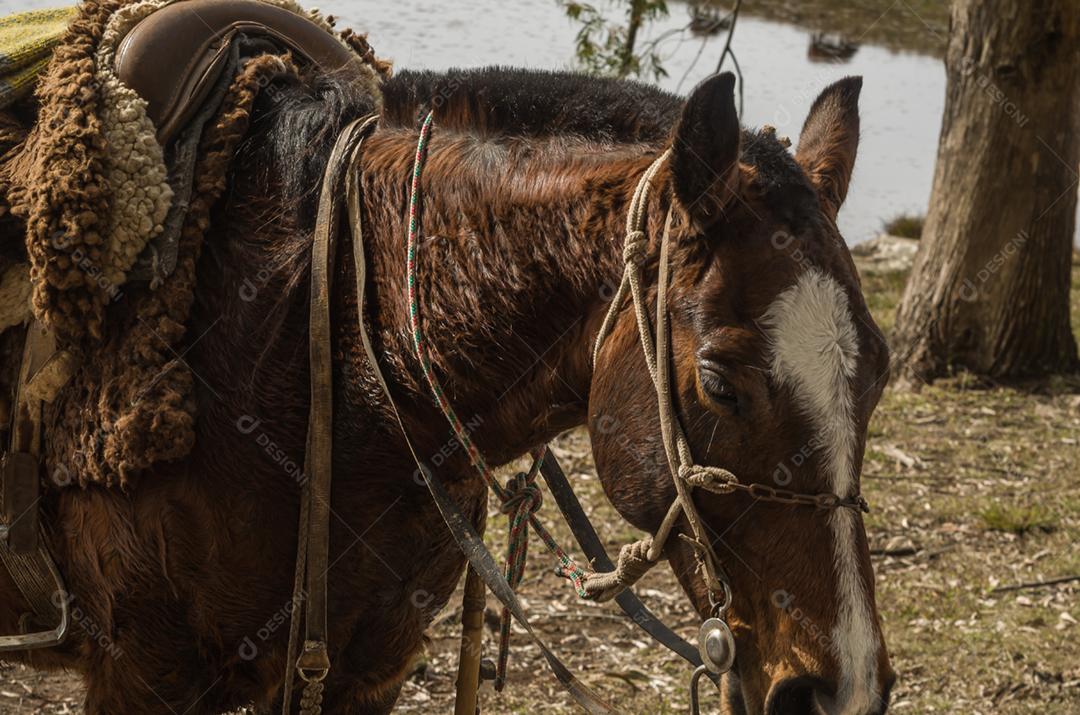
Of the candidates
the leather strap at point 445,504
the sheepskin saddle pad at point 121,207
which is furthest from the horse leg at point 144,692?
the leather strap at point 445,504

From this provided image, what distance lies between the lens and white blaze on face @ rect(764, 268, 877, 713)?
5.80 ft

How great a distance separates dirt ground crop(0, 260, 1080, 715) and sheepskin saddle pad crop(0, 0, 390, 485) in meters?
1.28

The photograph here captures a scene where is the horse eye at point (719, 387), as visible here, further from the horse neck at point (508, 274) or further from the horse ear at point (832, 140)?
the horse ear at point (832, 140)

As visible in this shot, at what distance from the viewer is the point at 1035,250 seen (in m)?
6.88

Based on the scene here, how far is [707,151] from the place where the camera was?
5.93ft

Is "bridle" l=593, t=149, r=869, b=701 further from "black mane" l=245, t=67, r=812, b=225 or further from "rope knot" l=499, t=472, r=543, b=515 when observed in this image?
"rope knot" l=499, t=472, r=543, b=515

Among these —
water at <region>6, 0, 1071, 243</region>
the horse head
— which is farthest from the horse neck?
water at <region>6, 0, 1071, 243</region>

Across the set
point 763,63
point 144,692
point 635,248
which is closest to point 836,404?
point 635,248

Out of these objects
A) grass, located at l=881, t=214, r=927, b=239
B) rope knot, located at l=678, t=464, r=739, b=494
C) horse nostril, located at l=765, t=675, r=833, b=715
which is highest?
rope knot, located at l=678, t=464, r=739, b=494

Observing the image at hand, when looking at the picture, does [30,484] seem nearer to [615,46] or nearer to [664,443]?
[664,443]

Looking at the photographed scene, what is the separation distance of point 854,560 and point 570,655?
2611mm

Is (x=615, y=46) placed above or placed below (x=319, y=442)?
above

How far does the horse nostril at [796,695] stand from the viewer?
178 centimetres

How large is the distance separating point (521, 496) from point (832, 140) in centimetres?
94
